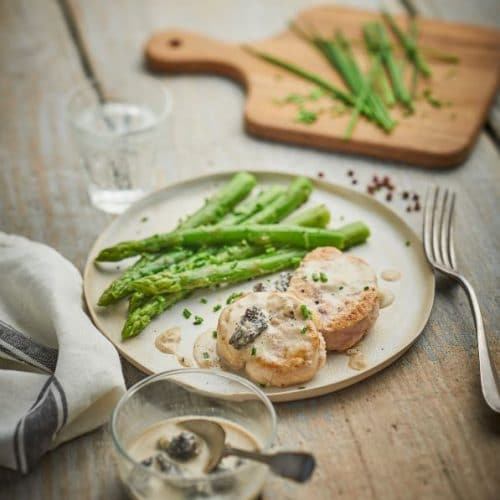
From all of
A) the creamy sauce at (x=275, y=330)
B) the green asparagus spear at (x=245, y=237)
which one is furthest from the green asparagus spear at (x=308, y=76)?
the creamy sauce at (x=275, y=330)

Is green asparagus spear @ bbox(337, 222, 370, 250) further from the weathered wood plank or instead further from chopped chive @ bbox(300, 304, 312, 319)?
the weathered wood plank

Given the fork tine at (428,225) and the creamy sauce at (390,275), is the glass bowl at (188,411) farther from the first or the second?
the fork tine at (428,225)

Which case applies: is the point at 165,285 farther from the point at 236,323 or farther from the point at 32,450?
the point at 32,450

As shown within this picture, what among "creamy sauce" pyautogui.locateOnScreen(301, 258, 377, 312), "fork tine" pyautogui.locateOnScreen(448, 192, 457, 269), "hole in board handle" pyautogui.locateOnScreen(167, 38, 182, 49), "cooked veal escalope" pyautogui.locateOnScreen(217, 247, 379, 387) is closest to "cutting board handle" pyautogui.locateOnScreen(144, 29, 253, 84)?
"hole in board handle" pyautogui.locateOnScreen(167, 38, 182, 49)

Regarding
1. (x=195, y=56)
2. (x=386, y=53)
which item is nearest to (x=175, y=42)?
(x=195, y=56)

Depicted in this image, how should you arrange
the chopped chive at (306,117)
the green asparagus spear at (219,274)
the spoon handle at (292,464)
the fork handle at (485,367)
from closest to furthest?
the spoon handle at (292,464) → the fork handle at (485,367) → the green asparagus spear at (219,274) → the chopped chive at (306,117)
